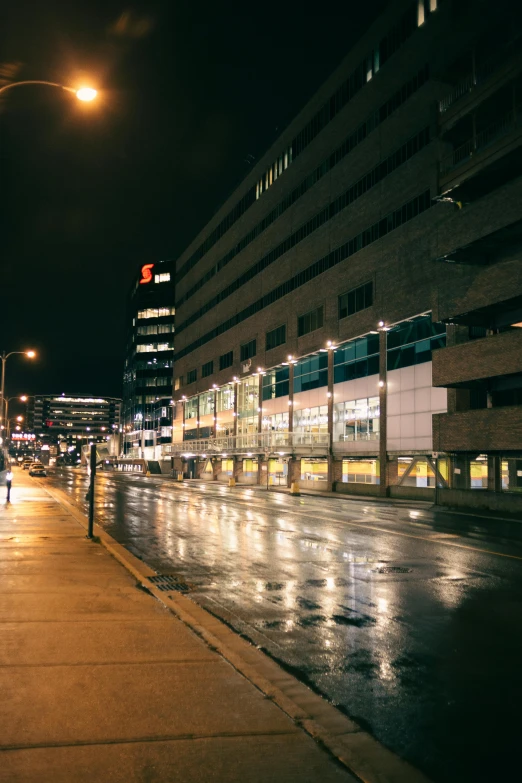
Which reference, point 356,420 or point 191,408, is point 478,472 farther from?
point 191,408

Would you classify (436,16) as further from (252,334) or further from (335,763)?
(335,763)

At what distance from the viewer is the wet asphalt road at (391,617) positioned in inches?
204

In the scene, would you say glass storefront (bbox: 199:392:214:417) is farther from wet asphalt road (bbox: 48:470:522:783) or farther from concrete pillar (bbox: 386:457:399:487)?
wet asphalt road (bbox: 48:470:522:783)

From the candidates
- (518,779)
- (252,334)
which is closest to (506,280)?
(518,779)

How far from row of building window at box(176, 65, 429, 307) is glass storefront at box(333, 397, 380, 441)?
20.0m

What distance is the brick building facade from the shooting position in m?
34.9

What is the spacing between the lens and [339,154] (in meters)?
53.7

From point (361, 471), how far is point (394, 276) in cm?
1447

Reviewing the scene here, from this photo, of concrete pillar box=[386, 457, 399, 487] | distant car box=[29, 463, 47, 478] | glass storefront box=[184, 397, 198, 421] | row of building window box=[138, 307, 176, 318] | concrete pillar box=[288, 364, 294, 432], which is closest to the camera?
→ concrete pillar box=[386, 457, 399, 487]

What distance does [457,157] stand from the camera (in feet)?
128

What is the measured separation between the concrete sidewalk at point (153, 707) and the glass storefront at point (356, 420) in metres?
39.3

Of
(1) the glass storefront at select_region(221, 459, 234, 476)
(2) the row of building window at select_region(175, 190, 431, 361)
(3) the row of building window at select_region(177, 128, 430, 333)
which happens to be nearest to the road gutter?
(2) the row of building window at select_region(175, 190, 431, 361)

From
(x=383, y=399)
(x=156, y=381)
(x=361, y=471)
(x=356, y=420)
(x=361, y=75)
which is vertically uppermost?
(x=361, y=75)

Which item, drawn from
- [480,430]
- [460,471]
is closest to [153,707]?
[480,430]
